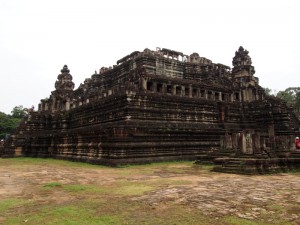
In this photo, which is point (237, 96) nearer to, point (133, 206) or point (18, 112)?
point (133, 206)

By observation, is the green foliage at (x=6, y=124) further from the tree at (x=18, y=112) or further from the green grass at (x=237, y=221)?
the green grass at (x=237, y=221)

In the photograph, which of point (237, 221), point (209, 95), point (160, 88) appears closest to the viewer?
point (237, 221)

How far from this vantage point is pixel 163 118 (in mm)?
23516

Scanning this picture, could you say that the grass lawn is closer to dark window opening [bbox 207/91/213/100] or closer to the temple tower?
dark window opening [bbox 207/91/213/100]

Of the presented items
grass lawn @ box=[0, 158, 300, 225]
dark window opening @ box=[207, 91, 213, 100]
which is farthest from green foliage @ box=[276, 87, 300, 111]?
grass lawn @ box=[0, 158, 300, 225]

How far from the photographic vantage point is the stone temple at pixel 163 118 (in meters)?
19.1

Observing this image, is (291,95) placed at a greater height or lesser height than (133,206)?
greater

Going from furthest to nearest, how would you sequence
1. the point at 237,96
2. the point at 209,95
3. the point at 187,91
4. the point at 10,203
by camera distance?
the point at 237,96 < the point at 209,95 < the point at 187,91 < the point at 10,203

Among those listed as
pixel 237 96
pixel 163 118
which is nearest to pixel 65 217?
pixel 163 118

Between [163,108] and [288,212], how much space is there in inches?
694

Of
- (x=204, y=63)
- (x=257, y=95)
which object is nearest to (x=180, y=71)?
(x=204, y=63)

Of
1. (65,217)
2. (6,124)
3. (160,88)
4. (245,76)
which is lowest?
(65,217)

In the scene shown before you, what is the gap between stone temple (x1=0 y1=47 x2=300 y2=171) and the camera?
754 inches

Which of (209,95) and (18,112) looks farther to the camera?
(18,112)
